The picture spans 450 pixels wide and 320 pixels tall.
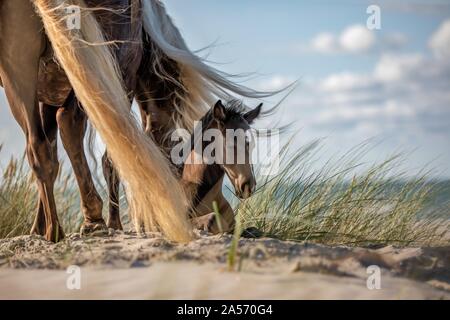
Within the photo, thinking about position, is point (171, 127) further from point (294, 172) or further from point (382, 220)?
point (382, 220)

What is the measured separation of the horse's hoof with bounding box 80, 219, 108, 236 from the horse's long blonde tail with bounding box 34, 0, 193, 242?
473 mm

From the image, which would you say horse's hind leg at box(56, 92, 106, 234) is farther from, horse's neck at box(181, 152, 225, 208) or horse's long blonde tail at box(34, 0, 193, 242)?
horse's neck at box(181, 152, 225, 208)

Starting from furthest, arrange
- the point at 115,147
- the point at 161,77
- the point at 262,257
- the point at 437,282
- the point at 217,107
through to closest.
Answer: the point at 161,77 < the point at 217,107 < the point at 115,147 < the point at 437,282 < the point at 262,257

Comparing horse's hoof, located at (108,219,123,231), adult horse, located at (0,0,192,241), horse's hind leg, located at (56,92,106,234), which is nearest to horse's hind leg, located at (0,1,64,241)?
adult horse, located at (0,0,192,241)

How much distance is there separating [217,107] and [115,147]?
83 centimetres

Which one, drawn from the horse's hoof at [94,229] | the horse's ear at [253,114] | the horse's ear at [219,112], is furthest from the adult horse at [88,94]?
the horse's ear at [253,114]

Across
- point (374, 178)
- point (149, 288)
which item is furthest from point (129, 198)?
point (374, 178)

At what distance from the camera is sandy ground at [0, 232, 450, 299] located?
222 cm

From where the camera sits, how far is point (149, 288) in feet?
7.48

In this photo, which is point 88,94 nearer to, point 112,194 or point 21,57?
point 21,57
